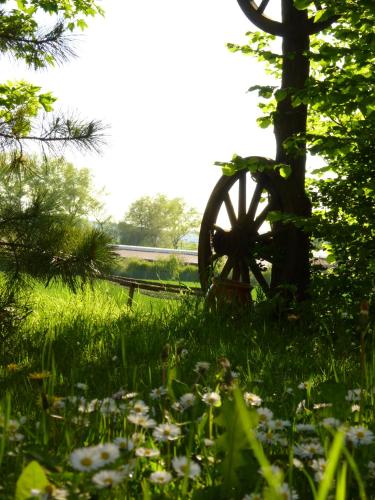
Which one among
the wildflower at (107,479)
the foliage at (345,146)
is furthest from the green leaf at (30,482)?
the foliage at (345,146)

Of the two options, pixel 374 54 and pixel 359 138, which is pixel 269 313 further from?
pixel 374 54

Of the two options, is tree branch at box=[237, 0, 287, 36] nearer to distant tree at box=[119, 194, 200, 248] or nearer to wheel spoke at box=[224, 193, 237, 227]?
wheel spoke at box=[224, 193, 237, 227]

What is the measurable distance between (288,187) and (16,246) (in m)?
3.95

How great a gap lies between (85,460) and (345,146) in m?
5.34

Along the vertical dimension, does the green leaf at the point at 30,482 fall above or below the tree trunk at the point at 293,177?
below

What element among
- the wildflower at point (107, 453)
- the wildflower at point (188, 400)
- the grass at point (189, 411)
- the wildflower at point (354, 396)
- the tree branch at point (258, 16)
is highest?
the tree branch at point (258, 16)

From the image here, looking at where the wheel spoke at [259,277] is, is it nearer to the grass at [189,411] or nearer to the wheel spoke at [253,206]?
the wheel spoke at [253,206]

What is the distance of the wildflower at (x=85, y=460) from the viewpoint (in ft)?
4.09

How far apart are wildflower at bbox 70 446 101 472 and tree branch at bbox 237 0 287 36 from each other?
7.52 metres

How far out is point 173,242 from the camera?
73.8m

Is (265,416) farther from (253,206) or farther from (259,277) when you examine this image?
(253,206)

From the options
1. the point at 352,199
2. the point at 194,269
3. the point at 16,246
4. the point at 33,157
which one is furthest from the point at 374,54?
the point at 194,269

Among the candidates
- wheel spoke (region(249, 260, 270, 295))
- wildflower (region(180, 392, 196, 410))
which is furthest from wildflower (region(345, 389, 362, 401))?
wheel spoke (region(249, 260, 270, 295))

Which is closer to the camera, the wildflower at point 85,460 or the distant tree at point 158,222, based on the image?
the wildflower at point 85,460
